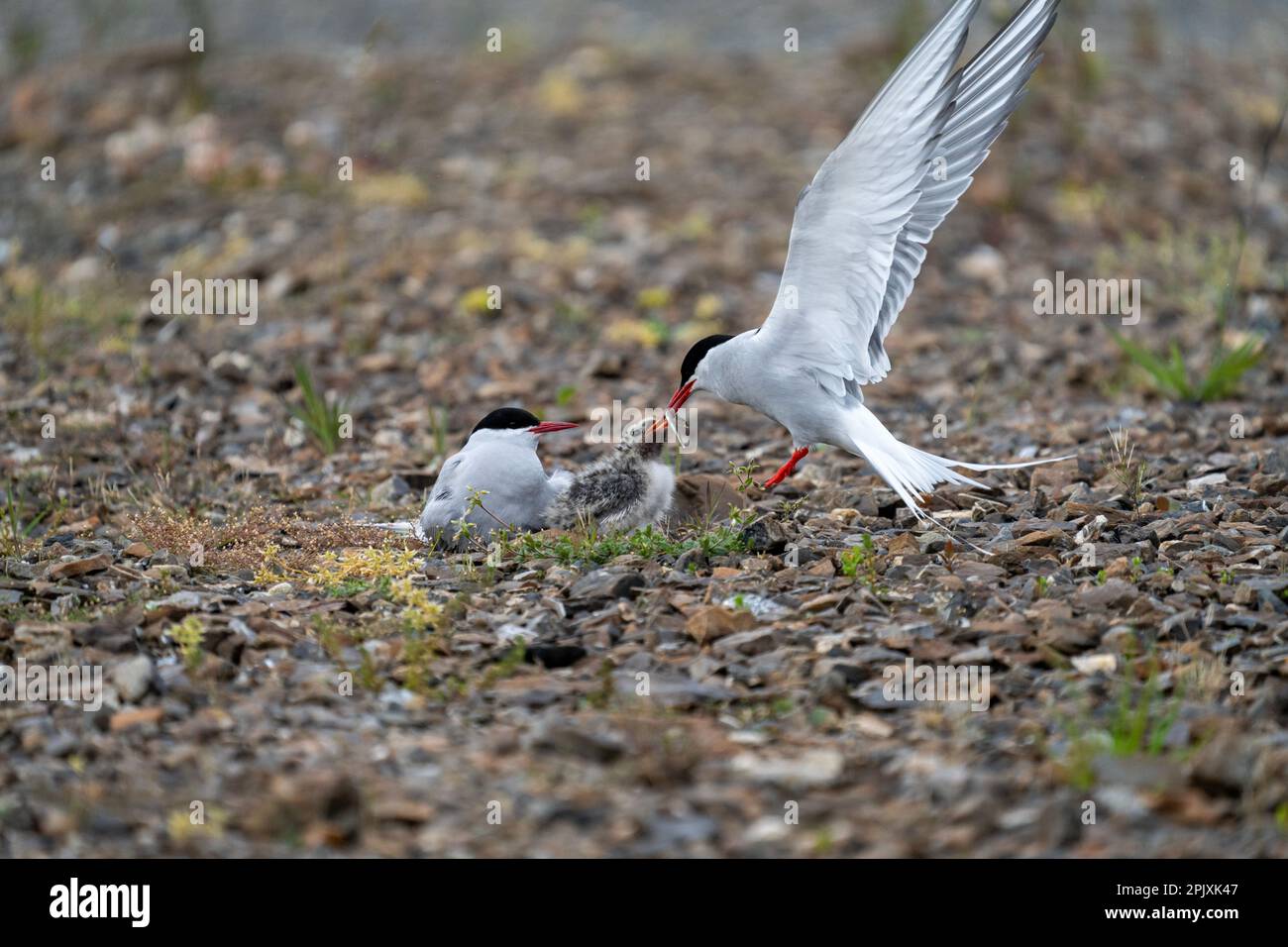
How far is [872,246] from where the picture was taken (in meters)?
Answer: 4.52

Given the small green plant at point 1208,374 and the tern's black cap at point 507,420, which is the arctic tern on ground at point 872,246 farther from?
the small green plant at point 1208,374

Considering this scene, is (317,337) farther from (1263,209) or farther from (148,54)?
(1263,209)

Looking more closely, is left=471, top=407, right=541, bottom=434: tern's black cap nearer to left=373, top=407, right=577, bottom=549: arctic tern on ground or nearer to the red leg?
left=373, top=407, right=577, bottom=549: arctic tern on ground

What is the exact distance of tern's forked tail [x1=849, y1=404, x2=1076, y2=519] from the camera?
14.6ft

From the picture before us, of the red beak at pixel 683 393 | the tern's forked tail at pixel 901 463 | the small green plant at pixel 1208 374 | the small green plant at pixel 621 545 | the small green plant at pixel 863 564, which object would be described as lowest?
the small green plant at pixel 863 564

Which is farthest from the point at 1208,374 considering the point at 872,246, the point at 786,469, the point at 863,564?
the point at 863,564

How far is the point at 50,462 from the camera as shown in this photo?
570cm

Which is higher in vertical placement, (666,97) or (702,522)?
(666,97)

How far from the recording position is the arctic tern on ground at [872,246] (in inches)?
169

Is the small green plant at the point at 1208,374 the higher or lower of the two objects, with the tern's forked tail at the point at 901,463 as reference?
higher

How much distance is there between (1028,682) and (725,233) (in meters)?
5.11

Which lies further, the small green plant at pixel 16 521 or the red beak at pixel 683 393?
the red beak at pixel 683 393

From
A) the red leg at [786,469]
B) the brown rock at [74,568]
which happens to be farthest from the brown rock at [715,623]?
the brown rock at [74,568]

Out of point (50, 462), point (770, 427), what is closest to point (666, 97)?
point (770, 427)
